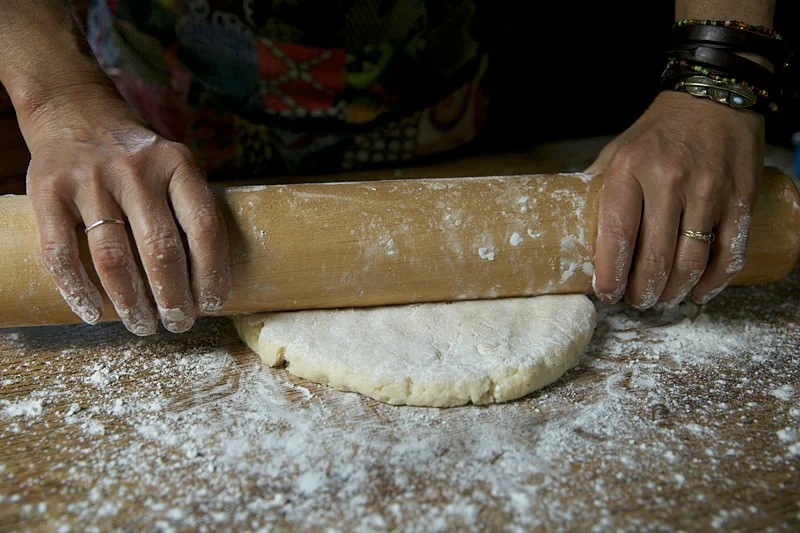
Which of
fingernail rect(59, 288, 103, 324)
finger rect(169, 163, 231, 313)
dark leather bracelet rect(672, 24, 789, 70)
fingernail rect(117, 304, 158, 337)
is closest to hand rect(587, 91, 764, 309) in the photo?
dark leather bracelet rect(672, 24, 789, 70)

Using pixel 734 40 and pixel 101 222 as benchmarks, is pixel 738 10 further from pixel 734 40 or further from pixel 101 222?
pixel 101 222

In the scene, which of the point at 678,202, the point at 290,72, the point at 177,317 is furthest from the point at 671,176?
the point at 290,72

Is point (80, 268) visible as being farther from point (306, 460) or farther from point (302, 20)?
point (302, 20)

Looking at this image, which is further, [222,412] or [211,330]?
[211,330]

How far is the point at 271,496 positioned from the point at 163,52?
5.20 feet

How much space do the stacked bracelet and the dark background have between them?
1105mm

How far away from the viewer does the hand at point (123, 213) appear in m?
1.29

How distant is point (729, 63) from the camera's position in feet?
5.09

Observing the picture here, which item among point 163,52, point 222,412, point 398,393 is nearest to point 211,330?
point 222,412

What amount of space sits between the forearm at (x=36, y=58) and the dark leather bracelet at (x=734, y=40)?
141 centimetres

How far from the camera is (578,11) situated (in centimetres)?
291

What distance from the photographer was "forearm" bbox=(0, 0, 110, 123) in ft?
4.66

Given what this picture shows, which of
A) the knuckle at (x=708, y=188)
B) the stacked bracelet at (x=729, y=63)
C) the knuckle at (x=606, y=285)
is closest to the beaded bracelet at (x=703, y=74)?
the stacked bracelet at (x=729, y=63)

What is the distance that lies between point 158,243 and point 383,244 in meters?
0.48
